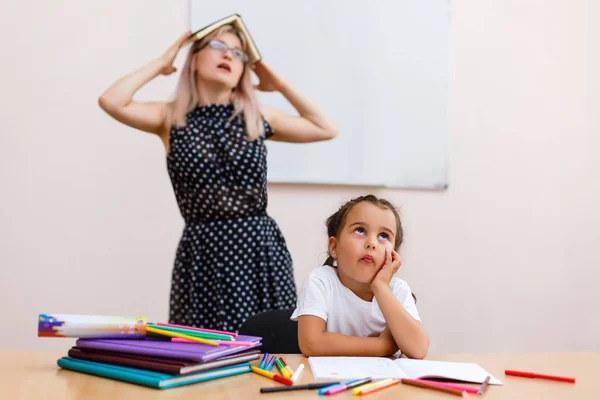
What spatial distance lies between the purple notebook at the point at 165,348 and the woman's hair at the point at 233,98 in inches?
47.1

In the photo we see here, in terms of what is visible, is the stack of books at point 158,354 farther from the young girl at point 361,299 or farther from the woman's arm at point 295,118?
the woman's arm at point 295,118

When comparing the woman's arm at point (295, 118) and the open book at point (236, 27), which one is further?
the woman's arm at point (295, 118)

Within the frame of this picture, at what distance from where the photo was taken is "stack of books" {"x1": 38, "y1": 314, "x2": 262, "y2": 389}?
1.01m

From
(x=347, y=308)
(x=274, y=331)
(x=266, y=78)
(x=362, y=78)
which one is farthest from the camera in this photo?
(x=362, y=78)

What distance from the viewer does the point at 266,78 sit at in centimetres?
249

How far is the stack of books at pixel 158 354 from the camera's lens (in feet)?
3.33

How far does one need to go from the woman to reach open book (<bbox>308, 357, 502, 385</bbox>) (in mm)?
921

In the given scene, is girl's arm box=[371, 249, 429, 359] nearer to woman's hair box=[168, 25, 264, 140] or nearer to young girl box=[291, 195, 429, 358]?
young girl box=[291, 195, 429, 358]

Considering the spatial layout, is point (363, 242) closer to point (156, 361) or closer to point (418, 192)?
point (156, 361)

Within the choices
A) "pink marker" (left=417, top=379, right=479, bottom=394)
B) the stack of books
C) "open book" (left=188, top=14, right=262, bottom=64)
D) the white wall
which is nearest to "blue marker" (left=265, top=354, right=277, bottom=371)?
the stack of books

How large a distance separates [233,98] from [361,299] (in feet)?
3.61

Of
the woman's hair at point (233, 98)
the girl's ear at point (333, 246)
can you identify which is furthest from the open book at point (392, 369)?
the woman's hair at point (233, 98)

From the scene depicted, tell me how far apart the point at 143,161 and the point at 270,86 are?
70cm

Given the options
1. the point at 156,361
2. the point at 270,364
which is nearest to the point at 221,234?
the point at 270,364
